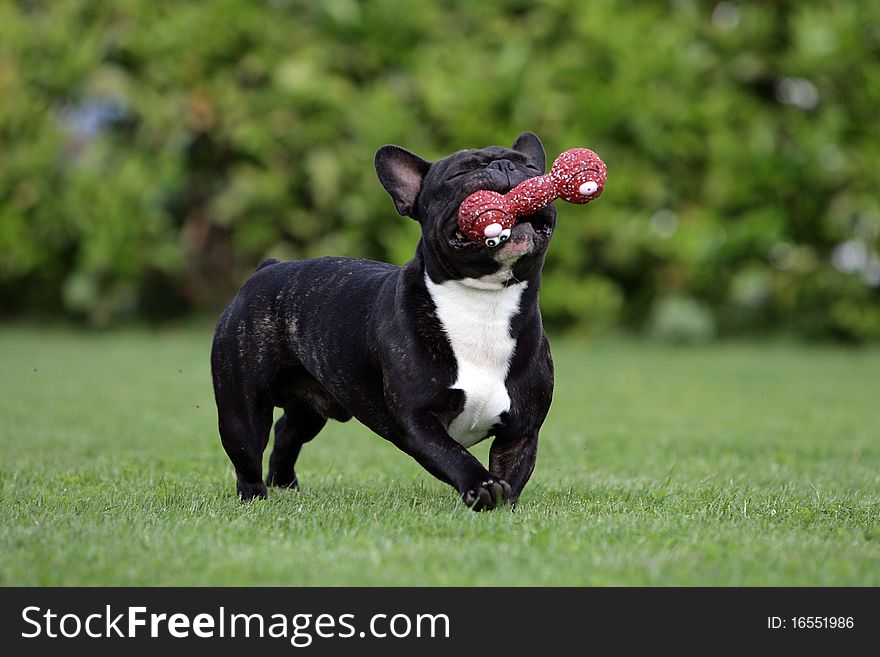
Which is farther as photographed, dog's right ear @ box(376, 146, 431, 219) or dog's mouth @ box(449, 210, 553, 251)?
dog's right ear @ box(376, 146, 431, 219)

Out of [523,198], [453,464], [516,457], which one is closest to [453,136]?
[516,457]

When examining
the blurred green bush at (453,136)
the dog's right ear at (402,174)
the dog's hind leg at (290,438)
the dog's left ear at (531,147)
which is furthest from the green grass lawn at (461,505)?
the blurred green bush at (453,136)

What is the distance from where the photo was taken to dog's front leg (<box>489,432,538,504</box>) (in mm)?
4473

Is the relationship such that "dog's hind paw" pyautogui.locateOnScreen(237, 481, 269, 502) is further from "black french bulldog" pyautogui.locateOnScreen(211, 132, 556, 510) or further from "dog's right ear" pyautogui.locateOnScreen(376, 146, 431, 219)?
"dog's right ear" pyautogui.locateOnScreen(376, 146, 431, 219)

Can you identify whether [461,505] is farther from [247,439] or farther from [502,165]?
[502,165]

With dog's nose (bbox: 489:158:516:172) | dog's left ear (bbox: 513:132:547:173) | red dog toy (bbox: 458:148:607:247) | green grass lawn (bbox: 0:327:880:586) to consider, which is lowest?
green grass lawn (bbox: 0:327:880:586)

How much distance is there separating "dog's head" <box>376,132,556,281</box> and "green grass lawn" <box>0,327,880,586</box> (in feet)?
2.77

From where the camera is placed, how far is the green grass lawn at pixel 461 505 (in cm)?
343

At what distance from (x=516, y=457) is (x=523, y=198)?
3.19 ft
